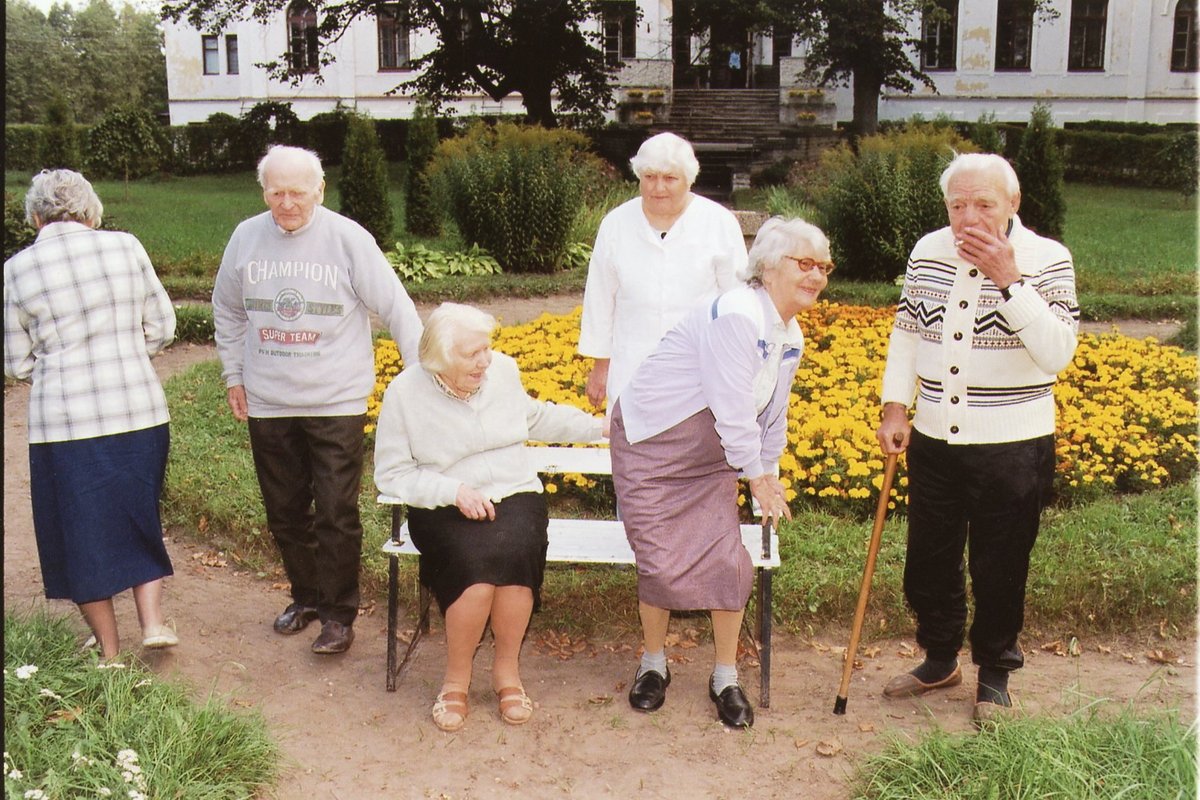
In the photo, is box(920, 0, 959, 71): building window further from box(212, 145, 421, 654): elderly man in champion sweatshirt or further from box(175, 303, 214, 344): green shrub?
box(212, 145, 421, 654): elderly man in champion sweatshirt

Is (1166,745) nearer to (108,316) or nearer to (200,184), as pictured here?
(108,316)

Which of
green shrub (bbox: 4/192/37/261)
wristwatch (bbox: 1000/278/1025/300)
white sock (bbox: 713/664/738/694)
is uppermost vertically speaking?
wristwatch (bbox: 1000/278/1025/300)

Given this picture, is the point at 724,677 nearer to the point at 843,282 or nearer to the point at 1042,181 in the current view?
the point at 843,282

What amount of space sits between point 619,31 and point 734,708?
30.8 meters

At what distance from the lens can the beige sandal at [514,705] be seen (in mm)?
4191

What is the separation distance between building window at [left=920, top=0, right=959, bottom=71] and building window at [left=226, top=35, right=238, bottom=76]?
21685 millimetres

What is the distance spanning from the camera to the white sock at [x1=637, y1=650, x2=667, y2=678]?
4.35 meters

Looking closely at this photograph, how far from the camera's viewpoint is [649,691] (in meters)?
4.30

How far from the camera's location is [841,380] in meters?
7.60

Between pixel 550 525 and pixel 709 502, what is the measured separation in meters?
0.91

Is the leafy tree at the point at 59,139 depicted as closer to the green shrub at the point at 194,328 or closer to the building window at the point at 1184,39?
the green shrub at the point at 194,328

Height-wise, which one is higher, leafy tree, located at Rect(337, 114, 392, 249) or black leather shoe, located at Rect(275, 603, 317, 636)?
leafy tree, located at Rect(337, 114, 392, 249)

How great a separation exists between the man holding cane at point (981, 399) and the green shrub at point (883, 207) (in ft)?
30.9

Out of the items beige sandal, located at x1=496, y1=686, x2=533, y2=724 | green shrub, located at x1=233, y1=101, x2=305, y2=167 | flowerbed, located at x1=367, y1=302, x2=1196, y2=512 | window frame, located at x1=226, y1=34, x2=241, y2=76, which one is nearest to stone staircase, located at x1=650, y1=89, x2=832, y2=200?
green shrub, located at x1=233, y1=101, x2=305, y2=167
